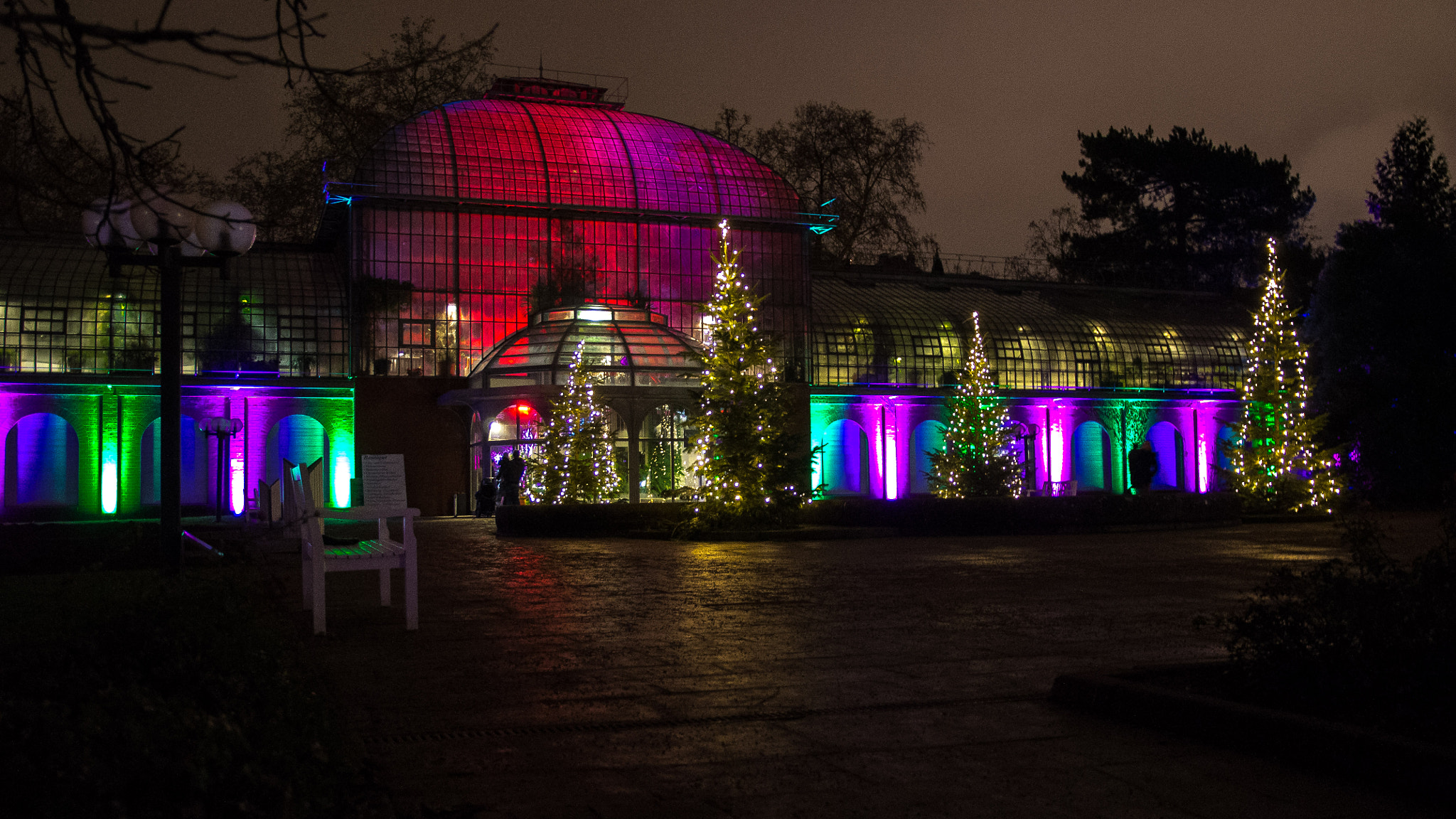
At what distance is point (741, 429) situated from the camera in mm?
22891

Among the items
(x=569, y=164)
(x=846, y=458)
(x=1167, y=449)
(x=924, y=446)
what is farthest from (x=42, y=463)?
(x=1167, y=449)

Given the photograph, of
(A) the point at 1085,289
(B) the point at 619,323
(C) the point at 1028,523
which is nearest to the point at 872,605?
(C) the point at 1028,523

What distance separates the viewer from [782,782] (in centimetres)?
420

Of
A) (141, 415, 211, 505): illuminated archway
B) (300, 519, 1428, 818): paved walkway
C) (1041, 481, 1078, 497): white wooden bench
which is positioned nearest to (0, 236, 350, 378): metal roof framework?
(141, 415, 211, 505): illuminated archway

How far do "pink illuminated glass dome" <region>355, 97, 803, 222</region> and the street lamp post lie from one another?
80.9 feet

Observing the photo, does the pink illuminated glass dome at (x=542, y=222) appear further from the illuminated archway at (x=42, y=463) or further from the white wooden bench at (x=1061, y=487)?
the white wooden bench at (x=1061, y=487)

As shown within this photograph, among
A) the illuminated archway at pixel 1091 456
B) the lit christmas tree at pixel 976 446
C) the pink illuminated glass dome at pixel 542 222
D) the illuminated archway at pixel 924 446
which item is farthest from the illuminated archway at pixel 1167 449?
the pink illuminated glass dome at pixel 542 222

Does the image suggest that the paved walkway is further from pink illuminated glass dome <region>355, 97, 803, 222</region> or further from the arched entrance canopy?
pink illuminated glass dome <region>355, 97, 803, 222</region>

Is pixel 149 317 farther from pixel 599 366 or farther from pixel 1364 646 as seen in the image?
pixel 1364 646

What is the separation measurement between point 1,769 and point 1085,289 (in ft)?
151

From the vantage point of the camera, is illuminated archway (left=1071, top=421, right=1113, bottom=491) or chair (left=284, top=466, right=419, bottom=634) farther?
illuminated archway (left=1071, top=421, right=1113, bottom=491)

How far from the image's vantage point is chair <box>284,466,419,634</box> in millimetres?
8109

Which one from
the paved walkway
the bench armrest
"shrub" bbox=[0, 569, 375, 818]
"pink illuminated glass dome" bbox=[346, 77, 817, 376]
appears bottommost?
the paved walkway

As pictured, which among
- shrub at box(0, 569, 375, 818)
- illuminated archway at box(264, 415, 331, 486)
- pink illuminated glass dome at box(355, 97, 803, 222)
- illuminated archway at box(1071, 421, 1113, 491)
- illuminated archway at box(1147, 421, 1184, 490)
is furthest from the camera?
illuminated archway at box(1147, 421, 1184, 490)
